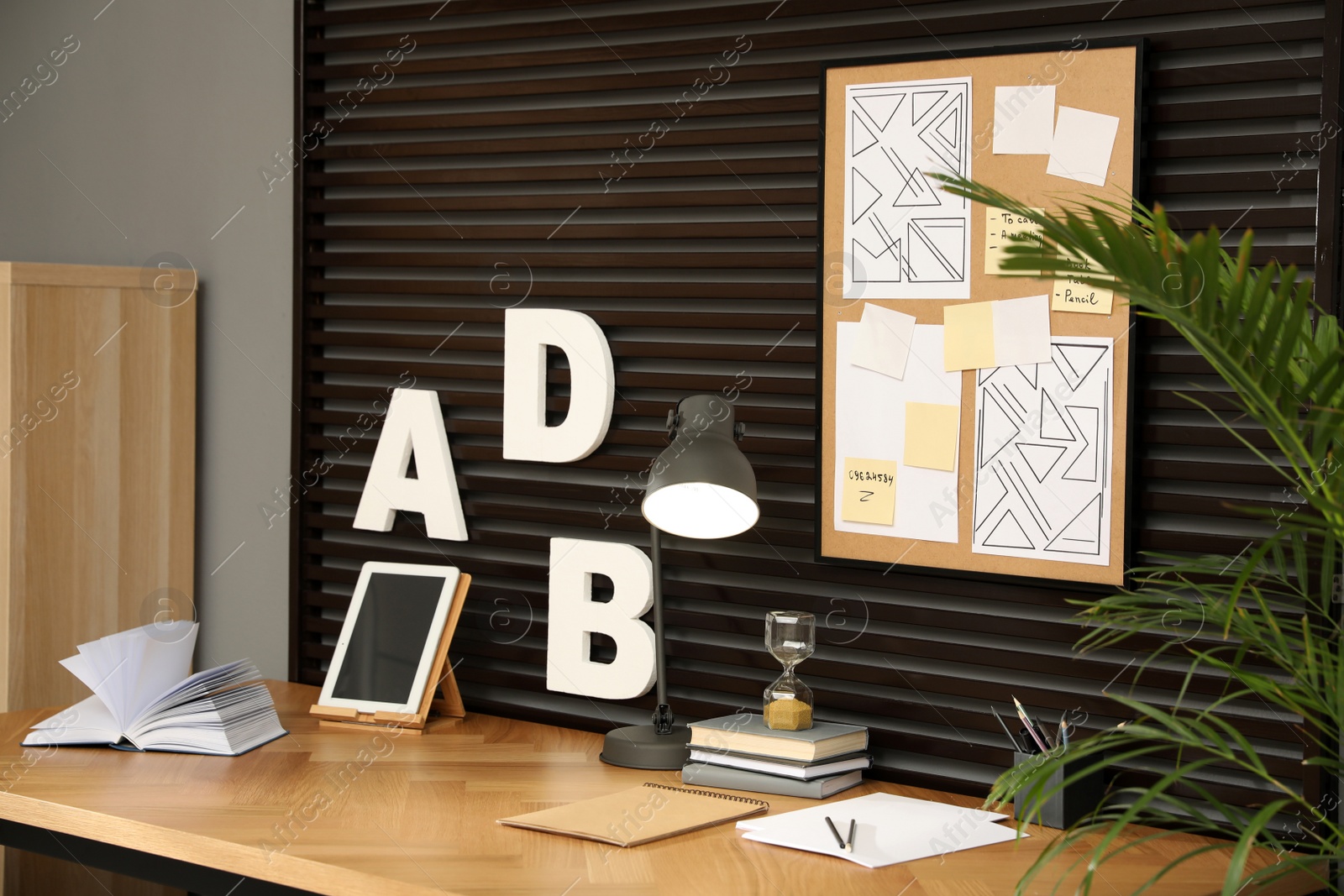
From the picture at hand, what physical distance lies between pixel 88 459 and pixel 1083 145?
2.16 m

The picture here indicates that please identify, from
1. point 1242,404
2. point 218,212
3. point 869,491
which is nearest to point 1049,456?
point 869,491

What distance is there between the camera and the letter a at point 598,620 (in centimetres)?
250

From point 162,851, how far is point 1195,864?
145 cm

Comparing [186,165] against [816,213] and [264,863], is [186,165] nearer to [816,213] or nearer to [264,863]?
[816,213]

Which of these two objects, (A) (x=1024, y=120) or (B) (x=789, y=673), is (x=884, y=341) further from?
(B) (x=789, y=673)

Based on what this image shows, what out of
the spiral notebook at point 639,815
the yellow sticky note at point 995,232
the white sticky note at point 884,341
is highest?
the yellow sticky note at point 995,232

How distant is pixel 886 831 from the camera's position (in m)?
1.91

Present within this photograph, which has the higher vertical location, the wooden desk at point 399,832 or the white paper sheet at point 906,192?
the white paper sheet at point 906,192

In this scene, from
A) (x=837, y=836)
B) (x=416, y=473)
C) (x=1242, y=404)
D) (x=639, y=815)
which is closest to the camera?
(x=1242, y=404)

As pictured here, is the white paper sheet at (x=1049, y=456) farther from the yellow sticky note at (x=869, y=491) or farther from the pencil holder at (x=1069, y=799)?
the pencil holder at (x=1069, y=799)

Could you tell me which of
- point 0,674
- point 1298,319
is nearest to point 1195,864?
point 1298,319

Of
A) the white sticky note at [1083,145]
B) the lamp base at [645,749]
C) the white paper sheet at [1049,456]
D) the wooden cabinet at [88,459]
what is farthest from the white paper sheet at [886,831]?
the wooden cabinet at [88,459]

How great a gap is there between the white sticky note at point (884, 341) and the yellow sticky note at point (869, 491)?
161mm

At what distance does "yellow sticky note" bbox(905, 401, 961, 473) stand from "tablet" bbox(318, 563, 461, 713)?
948mm
